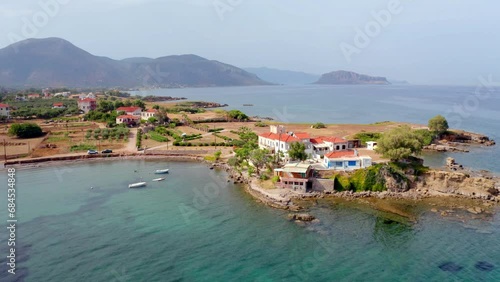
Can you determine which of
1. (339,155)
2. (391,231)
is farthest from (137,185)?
(391,231)

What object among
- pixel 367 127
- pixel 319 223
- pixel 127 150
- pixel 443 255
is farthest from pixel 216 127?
pixel 443 255

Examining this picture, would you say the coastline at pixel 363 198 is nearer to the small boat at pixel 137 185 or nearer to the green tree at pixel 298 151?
the green tree at pixel 298 151

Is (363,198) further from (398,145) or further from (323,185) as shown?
(398,145)

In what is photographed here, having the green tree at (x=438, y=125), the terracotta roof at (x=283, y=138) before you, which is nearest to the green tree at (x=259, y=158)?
the terracotta roof at (x=283, y=138)

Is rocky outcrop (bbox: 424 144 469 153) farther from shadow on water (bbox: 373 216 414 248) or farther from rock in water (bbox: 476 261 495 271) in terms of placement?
rock in water (bbox: 476 261 495 271)

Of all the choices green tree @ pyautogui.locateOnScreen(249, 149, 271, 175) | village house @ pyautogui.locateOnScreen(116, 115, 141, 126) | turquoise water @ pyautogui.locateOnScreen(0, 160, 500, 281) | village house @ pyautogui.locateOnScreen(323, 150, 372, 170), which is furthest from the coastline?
village house @ pyautogui.locateOnScreen(116, 115, 141, 126)
